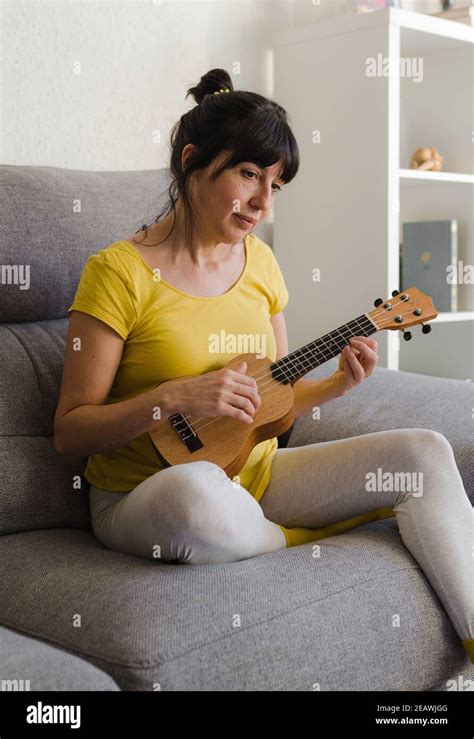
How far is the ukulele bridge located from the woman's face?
0.28 meters

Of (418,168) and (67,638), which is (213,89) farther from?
(418,168)

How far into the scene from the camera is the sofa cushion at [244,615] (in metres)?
1.08

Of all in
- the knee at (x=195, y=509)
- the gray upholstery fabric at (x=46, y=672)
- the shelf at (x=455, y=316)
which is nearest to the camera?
the gray upholstery fabric at (x=46, y=672)

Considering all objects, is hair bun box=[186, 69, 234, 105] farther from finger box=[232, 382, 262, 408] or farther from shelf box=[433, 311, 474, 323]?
shelf box=[433, 311, 474, 323]

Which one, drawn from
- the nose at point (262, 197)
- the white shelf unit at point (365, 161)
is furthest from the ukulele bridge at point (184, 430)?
the white shelf unit at point (365, 161)

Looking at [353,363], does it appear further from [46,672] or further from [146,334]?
[46,672]

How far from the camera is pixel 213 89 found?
Answer: 156 cm

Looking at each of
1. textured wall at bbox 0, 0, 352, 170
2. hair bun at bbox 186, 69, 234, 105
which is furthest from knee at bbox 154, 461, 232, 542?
textured wall at bbox 0, 0, 352, 170

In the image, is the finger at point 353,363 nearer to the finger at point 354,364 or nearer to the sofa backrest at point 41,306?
the finger at point 354,364

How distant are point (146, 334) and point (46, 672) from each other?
1.91 ft

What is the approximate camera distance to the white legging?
1229 mm

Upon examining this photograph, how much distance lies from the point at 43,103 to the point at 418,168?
97 centimetres

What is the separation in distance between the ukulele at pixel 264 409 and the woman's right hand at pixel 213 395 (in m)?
0.05
